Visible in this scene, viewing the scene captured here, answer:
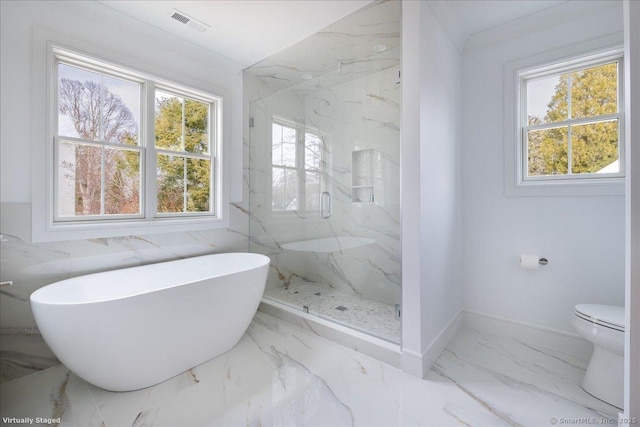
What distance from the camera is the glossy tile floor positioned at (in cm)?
147

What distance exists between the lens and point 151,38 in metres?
2.42

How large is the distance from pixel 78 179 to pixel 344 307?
2.44 meters

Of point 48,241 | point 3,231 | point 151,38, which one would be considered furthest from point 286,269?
point 151,38

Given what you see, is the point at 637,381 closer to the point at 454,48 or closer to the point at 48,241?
the point at 454,48

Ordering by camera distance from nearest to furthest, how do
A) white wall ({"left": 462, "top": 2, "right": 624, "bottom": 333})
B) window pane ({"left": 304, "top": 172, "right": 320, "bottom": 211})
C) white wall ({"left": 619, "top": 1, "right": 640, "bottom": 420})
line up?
white wall ({"left": 619, "top": 1, "right": 640, "bottom": 420})
white wall ({"left": 462, "top": 2, "right": 624, "bottom": 333})
window pane ({"left": 304, "top": 172, "right": 320, "bottom": 211})

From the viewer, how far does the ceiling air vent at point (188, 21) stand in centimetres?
217

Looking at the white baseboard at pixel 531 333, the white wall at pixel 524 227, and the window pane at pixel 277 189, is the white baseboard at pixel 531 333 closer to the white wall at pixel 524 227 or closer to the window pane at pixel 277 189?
the white wall at pixel 524 227

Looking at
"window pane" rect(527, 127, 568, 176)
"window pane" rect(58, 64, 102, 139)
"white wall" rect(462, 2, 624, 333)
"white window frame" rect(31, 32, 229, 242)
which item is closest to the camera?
"white window frame" rect(31, 32, 229, 242)

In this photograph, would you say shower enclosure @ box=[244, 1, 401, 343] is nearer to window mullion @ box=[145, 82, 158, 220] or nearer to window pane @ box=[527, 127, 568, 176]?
window mullion @ box=[145, 82, 158, 220]

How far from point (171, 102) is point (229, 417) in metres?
2.63

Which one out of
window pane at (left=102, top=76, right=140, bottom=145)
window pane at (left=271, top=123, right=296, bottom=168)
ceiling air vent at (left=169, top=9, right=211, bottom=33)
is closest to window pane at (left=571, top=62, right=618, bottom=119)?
window pane at (left=271, top=123, right=296, bottom=168)

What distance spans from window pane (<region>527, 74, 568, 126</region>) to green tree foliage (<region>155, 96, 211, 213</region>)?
9.88 ft

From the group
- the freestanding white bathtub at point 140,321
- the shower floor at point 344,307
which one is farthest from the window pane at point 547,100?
the freestanding white bathtub at point 140,321

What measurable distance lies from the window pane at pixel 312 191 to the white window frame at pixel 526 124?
1.63 meters
